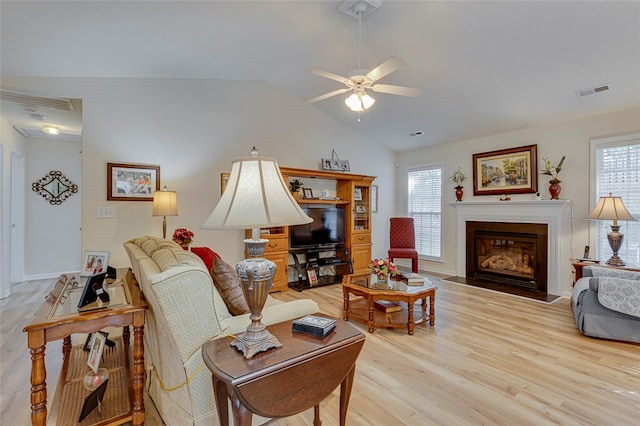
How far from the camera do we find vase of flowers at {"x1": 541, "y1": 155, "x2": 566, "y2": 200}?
4188mm

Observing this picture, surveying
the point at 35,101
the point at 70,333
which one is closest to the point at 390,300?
the point at 70,333

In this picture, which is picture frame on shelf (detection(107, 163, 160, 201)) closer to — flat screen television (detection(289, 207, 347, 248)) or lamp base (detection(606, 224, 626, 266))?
flat screen television (detection(289, 207, 347, 248))

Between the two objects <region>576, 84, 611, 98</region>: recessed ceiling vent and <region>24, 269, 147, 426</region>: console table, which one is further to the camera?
<region>576, 84, 611, 98</region>: recessed ceiling vent

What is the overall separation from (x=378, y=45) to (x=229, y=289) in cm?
297

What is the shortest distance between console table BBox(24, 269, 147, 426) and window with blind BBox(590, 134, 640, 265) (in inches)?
200

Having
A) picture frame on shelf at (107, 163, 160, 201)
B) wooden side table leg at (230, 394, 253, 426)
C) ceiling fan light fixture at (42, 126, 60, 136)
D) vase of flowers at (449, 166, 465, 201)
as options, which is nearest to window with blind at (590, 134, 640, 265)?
vase of flowers at (449, 166, 465, 201)

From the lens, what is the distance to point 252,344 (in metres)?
1.25

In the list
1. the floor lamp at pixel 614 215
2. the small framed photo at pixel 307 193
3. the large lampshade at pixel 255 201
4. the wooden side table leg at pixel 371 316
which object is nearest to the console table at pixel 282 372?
the large lampshade at pixel 255 201

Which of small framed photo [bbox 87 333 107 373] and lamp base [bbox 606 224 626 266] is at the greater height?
lamp base [bbox 606 224 626 266]

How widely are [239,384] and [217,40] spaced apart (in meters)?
3.20

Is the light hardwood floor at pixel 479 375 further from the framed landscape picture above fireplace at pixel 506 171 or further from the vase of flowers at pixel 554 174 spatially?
the framed landscape picture above fireplace at pixel 506 171

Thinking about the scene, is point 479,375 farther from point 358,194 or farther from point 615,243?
point 358,194

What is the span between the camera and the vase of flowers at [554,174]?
4188 millimetres

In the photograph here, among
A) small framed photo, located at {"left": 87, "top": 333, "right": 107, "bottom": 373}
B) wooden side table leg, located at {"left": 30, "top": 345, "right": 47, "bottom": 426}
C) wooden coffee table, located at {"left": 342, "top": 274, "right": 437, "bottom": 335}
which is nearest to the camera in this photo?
wooden side table leg, located at {"left": 30, "top": 345, "right": 47, "bottom": 426}
